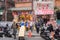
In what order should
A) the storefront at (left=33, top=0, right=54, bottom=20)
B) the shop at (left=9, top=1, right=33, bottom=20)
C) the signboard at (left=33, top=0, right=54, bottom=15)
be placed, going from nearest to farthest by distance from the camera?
the storefront at (left=33, top=0, right=54, bottom=20) < the signboard at (left=33, top=0, right=54, bottom=15) < the shop at (left=9, top=1, right=33, bottom=20)

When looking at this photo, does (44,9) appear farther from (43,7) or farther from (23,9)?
(23,9)

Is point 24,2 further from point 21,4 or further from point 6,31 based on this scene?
point 6,31

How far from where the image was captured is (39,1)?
151 ft

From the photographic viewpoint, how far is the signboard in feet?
143

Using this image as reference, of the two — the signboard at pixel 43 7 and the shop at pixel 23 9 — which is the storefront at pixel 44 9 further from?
the shop at pixel 23 9

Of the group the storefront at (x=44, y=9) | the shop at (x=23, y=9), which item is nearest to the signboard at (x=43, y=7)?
the storefront at (x=44, y=9)

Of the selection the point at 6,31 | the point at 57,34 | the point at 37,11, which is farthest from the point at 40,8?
the point at 57,34

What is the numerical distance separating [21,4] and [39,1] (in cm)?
357

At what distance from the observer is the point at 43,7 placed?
44375mm

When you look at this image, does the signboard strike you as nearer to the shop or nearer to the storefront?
the storefront

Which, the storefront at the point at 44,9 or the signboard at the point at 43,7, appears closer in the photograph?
the storefront at the point at 44,9

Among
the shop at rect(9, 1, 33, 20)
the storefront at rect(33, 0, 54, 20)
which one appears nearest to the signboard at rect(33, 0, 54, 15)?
the storefront at rect(33, 0, 54, 20)

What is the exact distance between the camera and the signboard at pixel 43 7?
4369 cm

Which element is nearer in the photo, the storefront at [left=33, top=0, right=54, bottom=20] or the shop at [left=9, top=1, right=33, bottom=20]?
the storefront at [left=33, top=0, right=54, bottom=20]
